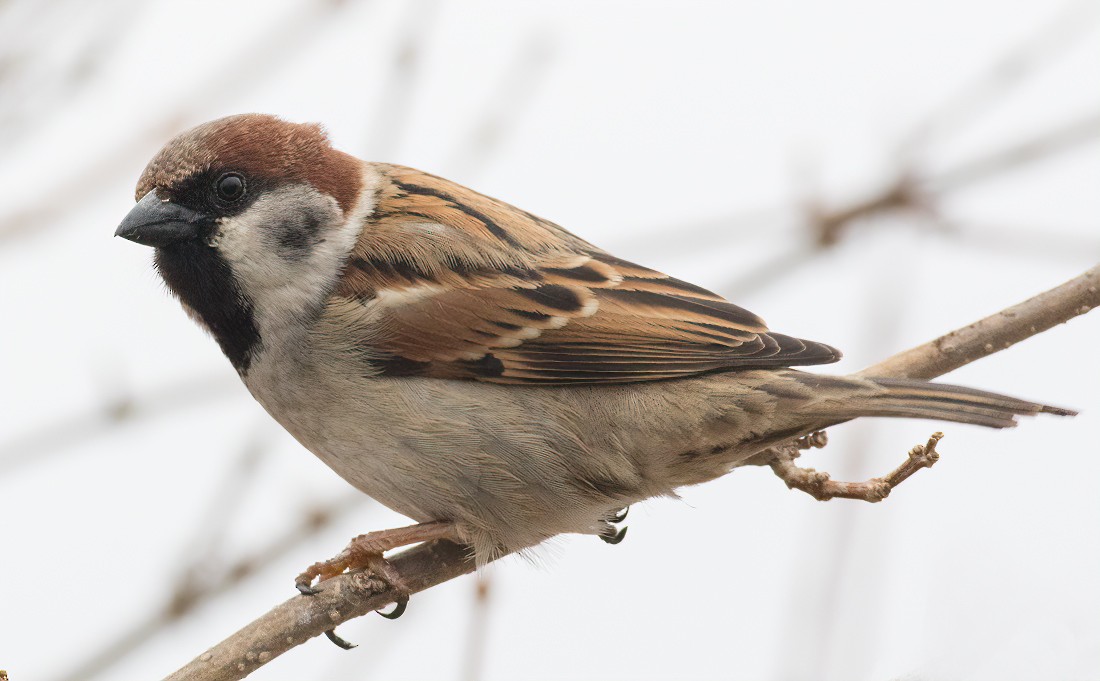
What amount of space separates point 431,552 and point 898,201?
1.88 metres

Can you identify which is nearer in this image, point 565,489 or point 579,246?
point 565,489

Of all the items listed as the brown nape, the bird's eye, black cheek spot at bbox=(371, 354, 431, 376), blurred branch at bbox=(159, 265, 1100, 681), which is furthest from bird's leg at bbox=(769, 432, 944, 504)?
the bird's eye

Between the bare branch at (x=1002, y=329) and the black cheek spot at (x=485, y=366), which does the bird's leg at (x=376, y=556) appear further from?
the bare branch at (x=1002, y=329)

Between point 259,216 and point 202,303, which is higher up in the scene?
point 259,216

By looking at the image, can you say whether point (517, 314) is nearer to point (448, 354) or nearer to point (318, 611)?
point (448, 354)

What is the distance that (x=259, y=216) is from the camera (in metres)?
3.67

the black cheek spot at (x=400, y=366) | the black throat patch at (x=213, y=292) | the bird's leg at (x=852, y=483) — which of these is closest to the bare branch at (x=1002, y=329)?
the bird's leg at (x=852, y=483)

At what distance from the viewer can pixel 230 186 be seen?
3.64 m

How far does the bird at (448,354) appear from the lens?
3531mm

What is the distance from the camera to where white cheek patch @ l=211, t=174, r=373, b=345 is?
11.9 ft

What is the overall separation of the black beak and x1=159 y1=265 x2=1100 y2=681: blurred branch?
1201 millimetres

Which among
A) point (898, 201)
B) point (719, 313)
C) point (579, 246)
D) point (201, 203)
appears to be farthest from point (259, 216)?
point (898, 201)

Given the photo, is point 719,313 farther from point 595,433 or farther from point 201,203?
point 201,203

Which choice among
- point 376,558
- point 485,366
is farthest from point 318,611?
point 485,366
